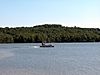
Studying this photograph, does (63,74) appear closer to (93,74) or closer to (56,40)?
(93,74)

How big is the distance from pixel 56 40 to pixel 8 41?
2506 cm

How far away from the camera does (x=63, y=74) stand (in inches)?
1180

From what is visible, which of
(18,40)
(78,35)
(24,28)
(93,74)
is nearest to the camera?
(93,74)

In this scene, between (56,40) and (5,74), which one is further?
(56,40)

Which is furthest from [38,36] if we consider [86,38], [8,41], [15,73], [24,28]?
[15,73]

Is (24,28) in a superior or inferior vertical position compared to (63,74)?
superior

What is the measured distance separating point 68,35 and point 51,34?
31.6 feet

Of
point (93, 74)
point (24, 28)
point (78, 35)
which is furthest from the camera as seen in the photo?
point (24, 28)

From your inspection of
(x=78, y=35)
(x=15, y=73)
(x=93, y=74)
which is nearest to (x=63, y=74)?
(x=93, y=74)

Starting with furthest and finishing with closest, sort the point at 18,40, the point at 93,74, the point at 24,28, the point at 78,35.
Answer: the point at 24,28, the point at 78,35, the point at 18,40, the point at 93,74

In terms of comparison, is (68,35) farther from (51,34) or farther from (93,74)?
(93,74)

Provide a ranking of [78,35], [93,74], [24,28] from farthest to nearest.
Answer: [24,28] < [78,35] < [93,74]

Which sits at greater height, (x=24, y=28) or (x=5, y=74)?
(x=24, y=28)

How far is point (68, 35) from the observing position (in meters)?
160
